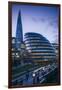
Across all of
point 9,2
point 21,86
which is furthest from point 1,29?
point 21,86

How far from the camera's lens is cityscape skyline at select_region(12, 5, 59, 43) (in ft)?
7.20

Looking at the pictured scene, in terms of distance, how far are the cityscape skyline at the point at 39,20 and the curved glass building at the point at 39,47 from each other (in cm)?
5

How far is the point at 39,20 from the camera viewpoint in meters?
2.23

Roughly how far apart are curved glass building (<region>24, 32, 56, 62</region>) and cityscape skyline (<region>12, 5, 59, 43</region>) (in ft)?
0.17

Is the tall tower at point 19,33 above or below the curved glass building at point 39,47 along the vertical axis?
above

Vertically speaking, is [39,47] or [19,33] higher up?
[19,33]

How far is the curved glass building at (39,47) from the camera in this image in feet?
7.27

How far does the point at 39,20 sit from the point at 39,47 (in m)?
0.31

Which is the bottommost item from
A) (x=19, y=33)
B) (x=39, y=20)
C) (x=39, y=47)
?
(x=39, y=47)

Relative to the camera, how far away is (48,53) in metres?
2.26

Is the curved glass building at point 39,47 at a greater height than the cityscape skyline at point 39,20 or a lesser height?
lesser

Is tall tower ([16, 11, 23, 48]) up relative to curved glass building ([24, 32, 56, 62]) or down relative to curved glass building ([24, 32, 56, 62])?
up

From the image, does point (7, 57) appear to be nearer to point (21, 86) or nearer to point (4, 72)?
point (4, 72)

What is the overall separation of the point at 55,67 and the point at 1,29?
2.52 feet
